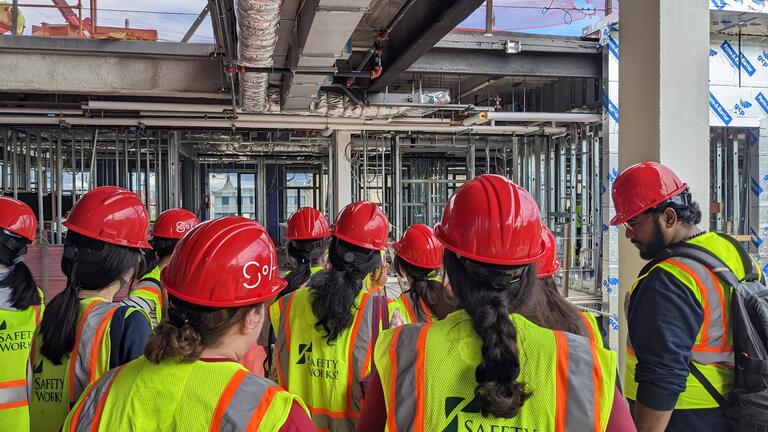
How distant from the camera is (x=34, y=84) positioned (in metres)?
6.15

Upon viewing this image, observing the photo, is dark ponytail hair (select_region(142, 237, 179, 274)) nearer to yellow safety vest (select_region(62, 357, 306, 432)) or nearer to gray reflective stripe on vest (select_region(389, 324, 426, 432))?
yellow safety vest (select_region(62, 357, 306, 432))

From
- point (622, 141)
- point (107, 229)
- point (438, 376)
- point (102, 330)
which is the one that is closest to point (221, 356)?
point (438, 376)

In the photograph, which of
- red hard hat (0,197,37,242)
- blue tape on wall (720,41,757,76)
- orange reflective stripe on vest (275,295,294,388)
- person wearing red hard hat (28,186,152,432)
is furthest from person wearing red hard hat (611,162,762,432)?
blue tape on wall (720,41,757,76)

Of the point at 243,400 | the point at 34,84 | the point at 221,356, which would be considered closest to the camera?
the point at 243,400

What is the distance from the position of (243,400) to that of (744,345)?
1.70 meters

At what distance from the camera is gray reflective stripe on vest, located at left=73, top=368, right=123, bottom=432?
48.1 inches

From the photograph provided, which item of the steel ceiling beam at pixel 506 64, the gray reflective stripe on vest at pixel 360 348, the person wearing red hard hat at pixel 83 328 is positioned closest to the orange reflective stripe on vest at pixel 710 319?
the gray reflective stripe on vest at pixel 360 348

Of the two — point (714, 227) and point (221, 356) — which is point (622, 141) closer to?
point (221, 356)

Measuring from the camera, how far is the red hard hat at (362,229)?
2627mm

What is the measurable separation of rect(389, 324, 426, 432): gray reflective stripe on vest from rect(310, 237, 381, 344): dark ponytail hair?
3.32 feet

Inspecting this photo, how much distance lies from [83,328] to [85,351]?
0.07 metres

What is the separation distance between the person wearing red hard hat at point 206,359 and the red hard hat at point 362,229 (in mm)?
1245

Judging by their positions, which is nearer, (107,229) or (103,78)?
(107,229)

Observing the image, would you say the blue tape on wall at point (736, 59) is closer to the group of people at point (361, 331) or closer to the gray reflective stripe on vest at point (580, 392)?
the group of people at point (361, 331)
